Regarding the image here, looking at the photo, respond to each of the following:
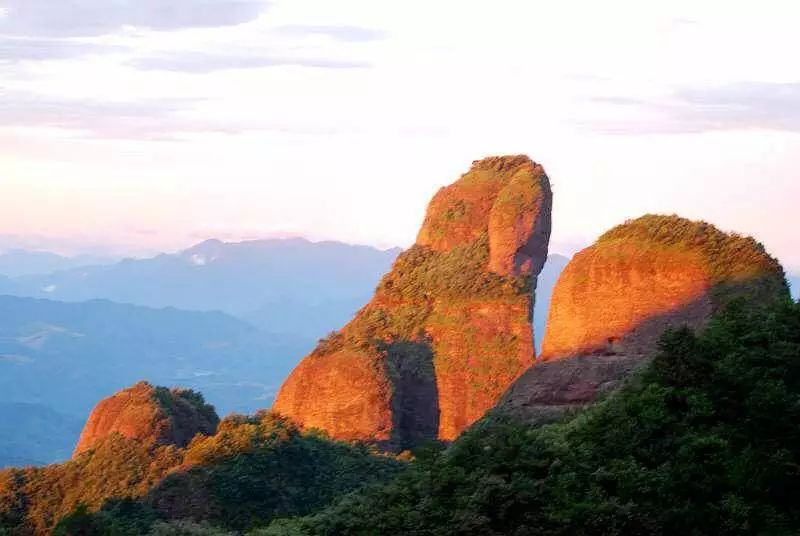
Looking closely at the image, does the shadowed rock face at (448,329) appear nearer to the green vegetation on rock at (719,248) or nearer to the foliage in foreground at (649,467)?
the green vegetation on rock at (719,248)

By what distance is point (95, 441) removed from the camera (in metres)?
38.4

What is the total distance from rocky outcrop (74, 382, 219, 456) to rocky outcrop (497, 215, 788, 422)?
1206cm

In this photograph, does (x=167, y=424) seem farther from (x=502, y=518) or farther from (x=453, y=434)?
(x=502, y=518)

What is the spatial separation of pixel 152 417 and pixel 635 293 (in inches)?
562

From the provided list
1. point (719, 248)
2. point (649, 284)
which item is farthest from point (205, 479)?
point (719, 248)

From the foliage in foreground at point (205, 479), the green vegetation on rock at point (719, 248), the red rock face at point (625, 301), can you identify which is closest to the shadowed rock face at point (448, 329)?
the foliage in foreground at point (205, 479)

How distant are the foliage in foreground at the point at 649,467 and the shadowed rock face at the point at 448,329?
19.4 m

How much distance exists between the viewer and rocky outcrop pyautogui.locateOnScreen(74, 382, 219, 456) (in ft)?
121

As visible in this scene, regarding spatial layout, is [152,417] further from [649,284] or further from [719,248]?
[719,248]

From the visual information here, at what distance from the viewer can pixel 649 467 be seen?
1905cm

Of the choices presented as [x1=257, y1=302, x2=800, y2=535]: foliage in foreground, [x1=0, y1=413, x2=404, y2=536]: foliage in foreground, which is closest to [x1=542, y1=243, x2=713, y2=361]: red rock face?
[x1=0, y1=413, x2=404, y2=536]: foliage in foreground

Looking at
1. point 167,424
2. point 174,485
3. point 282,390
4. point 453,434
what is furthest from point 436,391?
point 174,485

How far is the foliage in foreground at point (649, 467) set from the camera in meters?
17.9

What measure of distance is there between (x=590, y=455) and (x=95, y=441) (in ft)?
72.0
